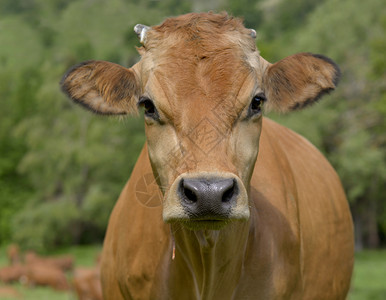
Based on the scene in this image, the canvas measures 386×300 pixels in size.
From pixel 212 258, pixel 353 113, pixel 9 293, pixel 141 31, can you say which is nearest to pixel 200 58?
pixel 141 31

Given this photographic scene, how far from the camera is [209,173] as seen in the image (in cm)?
304

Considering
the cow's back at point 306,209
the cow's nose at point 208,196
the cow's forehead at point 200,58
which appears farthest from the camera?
the cow's back at point 306,209

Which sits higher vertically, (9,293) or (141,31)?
(141,31)

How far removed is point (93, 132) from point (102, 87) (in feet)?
104

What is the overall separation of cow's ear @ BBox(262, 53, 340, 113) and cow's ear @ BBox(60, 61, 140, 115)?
2.79 ft

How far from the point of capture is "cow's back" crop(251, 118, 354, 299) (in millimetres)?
4262

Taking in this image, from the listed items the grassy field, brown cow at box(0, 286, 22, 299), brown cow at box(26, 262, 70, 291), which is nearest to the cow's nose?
the grassy field

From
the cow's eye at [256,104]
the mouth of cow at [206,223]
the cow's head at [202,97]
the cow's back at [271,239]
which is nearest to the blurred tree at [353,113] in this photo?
the cow's back at [271,239]

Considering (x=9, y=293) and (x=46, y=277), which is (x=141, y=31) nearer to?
(x=9, y=293)

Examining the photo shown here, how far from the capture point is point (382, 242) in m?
42.5

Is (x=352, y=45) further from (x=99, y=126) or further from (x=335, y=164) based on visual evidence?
(x=99, y=126)

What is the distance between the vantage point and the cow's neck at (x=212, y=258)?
146 inches

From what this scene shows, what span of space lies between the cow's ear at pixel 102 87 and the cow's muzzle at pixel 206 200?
3.20 ft

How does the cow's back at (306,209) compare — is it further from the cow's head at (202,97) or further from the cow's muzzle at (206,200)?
the cow's muzzle at (206,200)
